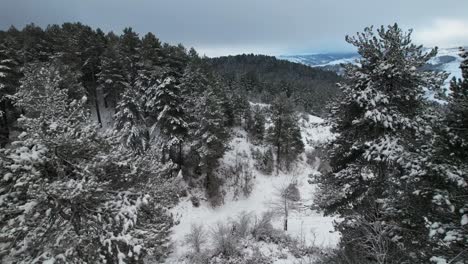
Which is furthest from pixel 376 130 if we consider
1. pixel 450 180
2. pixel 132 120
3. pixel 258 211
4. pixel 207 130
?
pixel 132 120

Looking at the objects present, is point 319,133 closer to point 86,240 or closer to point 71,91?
point 71,91

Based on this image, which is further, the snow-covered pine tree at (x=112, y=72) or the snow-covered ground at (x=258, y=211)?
the snow-covered pine tree at (x=112, y=72)

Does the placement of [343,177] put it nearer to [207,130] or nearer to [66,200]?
Result: [66,200]

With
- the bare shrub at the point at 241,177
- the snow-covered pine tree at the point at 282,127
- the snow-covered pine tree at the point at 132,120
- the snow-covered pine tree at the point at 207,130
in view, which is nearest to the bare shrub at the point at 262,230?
the snow-covered pine tree at the point at 207,130

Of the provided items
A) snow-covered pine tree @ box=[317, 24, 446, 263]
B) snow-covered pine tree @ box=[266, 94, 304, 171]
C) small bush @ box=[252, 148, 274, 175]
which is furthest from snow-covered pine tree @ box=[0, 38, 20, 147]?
snow-covered pine tree @ box=[266, 94, 304, 171]

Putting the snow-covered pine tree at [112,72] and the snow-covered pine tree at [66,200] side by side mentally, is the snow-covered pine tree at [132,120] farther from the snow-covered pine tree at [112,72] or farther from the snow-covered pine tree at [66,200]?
the snow-covered pine tree at [66,200]

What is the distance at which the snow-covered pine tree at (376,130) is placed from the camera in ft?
26.7

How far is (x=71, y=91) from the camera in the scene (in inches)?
963

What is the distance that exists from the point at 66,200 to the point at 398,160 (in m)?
7.86

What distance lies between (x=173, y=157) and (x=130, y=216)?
21.3 meters

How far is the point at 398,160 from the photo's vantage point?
6953 millimetres

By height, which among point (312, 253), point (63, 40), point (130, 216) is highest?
point (63, 40)

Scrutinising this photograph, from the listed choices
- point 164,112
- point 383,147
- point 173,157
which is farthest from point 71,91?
point 383,147

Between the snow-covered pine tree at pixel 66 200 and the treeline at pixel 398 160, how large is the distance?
558 cm
